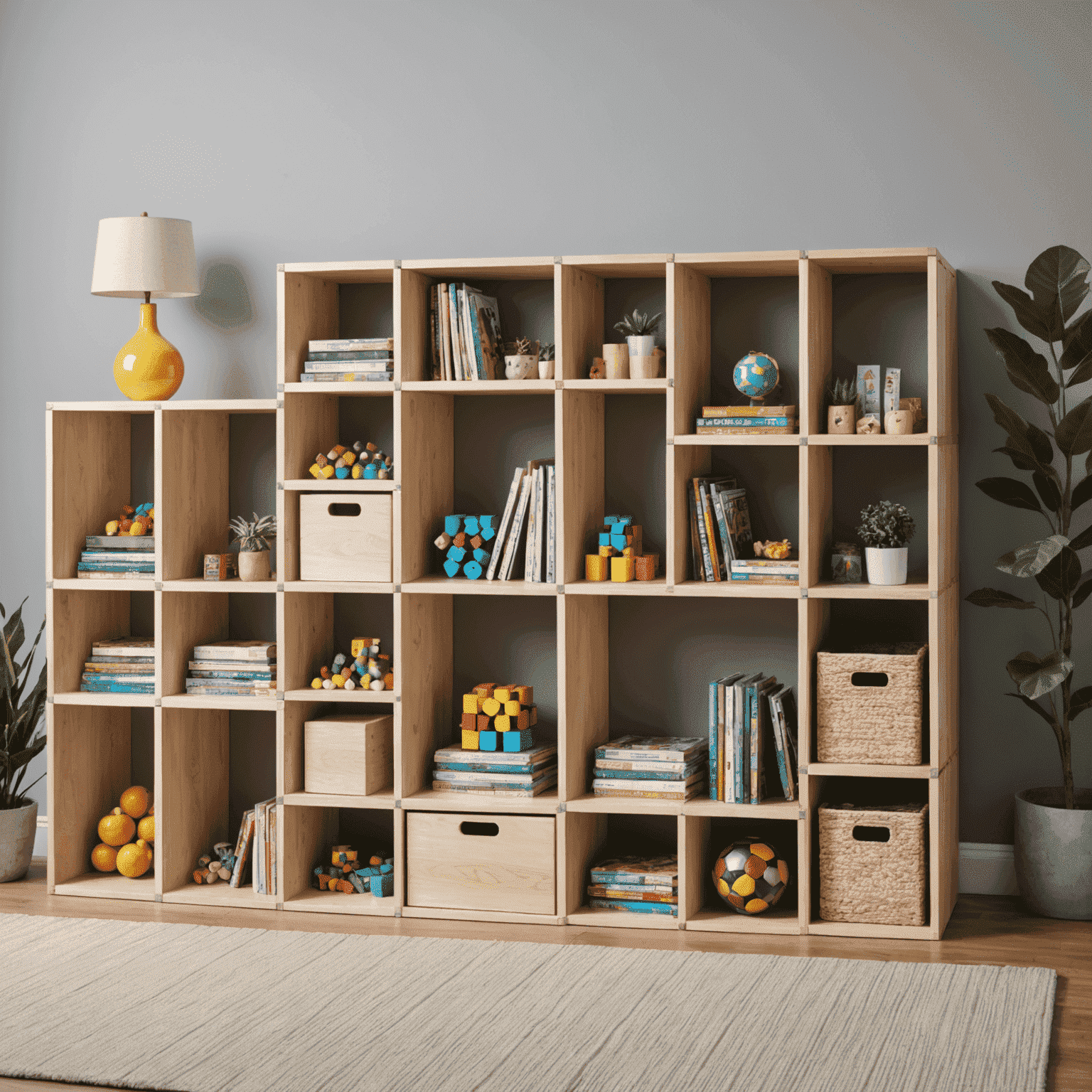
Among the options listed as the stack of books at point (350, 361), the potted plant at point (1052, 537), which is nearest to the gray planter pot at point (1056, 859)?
the potted plant at point (1052, 537)

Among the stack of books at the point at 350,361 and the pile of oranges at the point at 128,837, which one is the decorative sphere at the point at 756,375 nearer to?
the stack of books at the point at 350,361

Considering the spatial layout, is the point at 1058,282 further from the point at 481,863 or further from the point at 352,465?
the point at 481,863

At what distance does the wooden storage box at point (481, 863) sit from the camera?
11.7 feet

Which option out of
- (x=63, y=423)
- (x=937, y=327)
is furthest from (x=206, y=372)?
(x=937, y=327)

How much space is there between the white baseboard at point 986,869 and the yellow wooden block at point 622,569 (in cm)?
123

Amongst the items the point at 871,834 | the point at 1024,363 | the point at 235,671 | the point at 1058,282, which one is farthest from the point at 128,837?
the point at 1058,282

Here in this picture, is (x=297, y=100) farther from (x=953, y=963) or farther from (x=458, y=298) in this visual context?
(x=953, y=963)

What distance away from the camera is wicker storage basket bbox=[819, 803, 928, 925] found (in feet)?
11.1

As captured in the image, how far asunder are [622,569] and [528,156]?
128cm

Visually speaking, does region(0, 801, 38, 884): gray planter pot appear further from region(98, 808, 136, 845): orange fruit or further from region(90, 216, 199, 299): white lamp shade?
region(90, 216, 199, 299): white lamp shade

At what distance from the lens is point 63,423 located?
3.94 metres

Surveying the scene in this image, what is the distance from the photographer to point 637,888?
363 centimetres

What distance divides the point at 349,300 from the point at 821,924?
2.22m

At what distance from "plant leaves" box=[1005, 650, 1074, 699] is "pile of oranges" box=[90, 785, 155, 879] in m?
2.43
